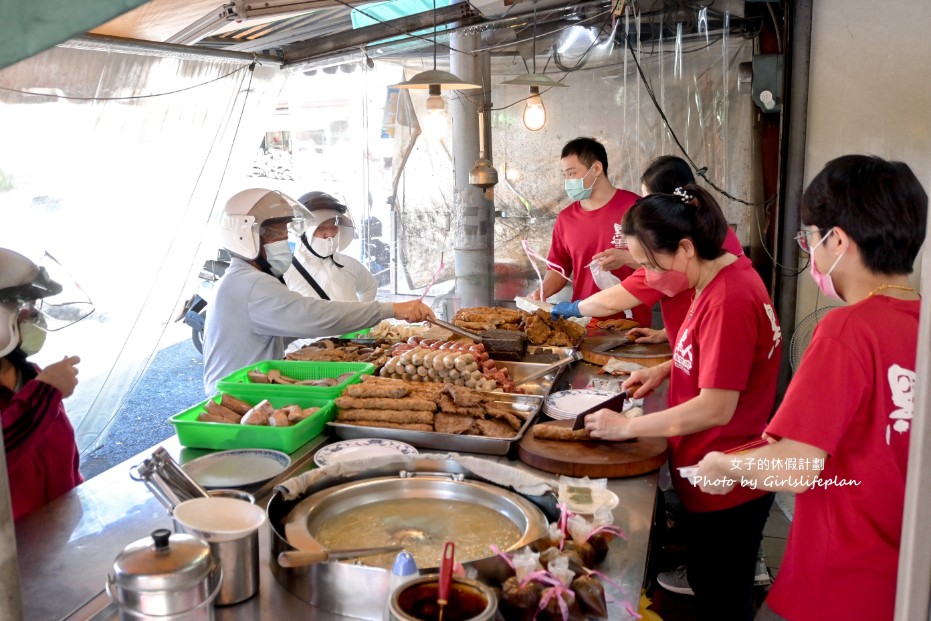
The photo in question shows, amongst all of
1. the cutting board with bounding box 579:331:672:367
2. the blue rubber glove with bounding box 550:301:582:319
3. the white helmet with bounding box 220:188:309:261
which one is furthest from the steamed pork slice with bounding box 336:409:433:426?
the blue rubber glove with bounding box 550:301:582:319

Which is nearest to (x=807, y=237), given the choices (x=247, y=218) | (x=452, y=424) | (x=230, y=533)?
(x=452, y=424)

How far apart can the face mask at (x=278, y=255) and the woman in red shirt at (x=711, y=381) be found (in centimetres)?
192

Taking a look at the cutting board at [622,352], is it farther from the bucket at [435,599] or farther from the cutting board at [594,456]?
the bucket at [435,599]

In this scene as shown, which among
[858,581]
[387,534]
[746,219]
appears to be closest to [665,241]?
[858,581]

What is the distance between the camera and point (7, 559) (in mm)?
1211

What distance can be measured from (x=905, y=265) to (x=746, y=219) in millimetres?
4939

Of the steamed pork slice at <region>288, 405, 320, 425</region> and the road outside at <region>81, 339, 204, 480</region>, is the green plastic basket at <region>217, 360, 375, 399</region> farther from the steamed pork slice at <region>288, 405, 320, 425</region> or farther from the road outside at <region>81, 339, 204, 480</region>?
the road outside at <region>81, 339, 204, 480</region>

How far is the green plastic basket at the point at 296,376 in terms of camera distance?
122 inches

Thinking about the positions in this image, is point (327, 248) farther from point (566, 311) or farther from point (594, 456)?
point (594, 456)

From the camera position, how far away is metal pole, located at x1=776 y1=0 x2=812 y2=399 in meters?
5.77

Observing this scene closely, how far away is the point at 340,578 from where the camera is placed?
1.74 meters

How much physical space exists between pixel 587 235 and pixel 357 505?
12.7 ft

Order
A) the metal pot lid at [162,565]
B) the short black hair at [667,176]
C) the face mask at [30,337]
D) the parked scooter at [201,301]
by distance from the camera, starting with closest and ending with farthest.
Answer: the metal pot lid at [162,565]
the face mask at [30,337]
the short black hair at [667,176]
the parked scooter at [201,301]

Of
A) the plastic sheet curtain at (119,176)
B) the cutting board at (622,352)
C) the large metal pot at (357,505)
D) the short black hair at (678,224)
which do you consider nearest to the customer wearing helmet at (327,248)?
the plastic sheet curtain at (119,176)
